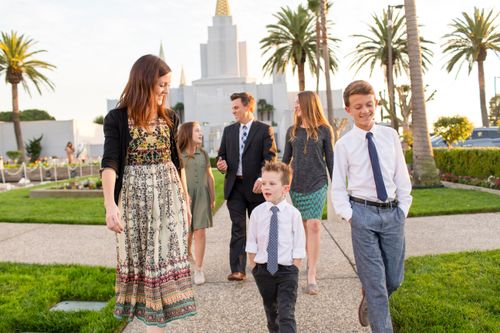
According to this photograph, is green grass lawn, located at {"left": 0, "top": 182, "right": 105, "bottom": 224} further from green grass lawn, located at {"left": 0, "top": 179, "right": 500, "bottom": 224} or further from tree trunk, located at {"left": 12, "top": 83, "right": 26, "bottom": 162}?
tree trunk, located at {"left": 12, "top": 83, "right": 26, "bottom": 162}

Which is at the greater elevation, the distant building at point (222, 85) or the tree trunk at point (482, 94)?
the distant building at point (222, 85)

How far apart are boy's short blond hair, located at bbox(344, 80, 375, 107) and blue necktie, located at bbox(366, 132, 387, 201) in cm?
28

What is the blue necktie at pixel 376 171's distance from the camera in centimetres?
321

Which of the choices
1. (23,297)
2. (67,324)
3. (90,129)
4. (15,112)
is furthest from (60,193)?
(90,129)

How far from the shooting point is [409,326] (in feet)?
12.0

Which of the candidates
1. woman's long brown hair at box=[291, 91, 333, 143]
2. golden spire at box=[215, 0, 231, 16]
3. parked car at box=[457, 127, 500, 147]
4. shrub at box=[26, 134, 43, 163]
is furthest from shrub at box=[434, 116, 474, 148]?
golden spire at box=[215, 0, 231, 16]

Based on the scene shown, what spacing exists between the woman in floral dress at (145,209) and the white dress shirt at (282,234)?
0.53 meters

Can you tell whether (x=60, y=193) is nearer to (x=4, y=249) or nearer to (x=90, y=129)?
(x=4, y=249)

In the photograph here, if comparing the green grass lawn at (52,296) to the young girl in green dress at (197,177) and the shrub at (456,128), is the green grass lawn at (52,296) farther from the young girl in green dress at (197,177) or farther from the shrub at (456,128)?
the shrub at (456,128)

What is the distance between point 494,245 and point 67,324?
5.28 m

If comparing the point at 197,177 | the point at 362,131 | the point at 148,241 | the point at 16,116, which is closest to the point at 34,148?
the point at 16,116

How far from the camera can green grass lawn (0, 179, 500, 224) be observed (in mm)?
9484

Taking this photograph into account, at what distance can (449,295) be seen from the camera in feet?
14.1

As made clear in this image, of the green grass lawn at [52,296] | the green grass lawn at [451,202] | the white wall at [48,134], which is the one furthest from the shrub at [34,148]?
the green grass lawn at [52,296]
